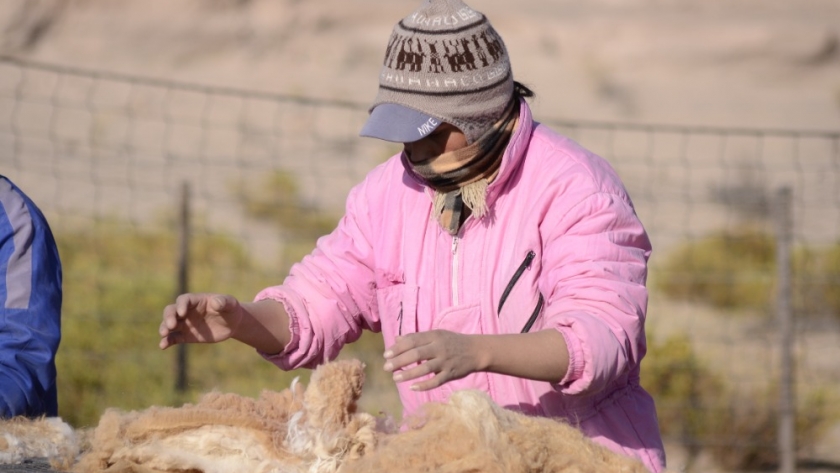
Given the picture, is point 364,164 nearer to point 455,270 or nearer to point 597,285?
point 455,270

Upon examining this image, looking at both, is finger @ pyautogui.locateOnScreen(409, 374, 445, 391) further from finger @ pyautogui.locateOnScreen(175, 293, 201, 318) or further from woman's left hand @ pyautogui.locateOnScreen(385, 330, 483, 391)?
finger @ pyautogui.locateOnScreen(175, 293, 201, 318)

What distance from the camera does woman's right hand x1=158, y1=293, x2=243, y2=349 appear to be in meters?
2.22

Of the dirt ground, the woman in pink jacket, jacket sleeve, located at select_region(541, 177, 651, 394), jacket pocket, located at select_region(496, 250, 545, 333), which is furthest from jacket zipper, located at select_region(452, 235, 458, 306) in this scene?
the dirt ground

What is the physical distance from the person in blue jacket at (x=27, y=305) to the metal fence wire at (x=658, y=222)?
11.8ft

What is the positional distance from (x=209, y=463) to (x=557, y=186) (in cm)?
92

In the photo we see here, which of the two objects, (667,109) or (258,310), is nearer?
(258,310)

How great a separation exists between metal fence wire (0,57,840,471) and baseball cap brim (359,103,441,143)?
3632 mm

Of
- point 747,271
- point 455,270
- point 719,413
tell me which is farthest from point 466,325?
point 747,271

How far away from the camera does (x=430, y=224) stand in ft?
8.12

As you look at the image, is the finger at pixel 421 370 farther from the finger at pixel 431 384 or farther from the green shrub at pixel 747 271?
the green shrub at pixel 747 271

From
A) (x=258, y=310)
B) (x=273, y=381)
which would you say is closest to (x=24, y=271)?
(x=258, y=310)

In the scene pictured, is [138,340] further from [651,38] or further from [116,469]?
[651,38]

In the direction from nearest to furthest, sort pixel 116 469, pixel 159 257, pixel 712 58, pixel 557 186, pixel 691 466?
pixel 116 469 < pixel 557 186 < pixel 691 466 < pixel 159 257 < pixel 712 58

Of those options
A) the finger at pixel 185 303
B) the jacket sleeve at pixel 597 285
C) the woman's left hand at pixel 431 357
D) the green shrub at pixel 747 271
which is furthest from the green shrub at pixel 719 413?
the woman's left hand at pixel 431 357
